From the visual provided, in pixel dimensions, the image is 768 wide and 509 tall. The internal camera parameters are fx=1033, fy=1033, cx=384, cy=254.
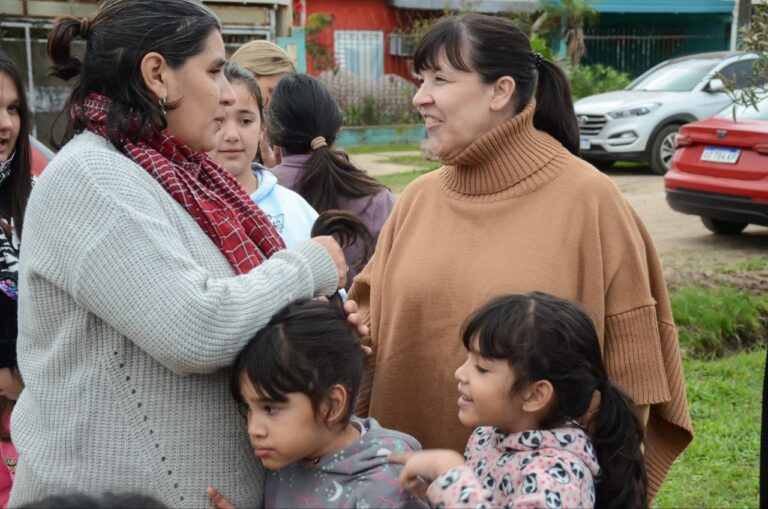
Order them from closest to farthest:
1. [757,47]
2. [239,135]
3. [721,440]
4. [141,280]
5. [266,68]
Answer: [141,280], [757,47], [239,135], [266,68], [721,440]

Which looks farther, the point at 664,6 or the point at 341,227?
the point at 664,6

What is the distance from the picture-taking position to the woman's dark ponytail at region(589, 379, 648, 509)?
8.04 feet

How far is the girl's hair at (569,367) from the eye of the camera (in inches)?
95.7

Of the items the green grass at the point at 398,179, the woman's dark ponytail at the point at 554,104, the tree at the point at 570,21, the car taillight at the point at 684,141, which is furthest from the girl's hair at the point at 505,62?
the tree at the point at 570,21

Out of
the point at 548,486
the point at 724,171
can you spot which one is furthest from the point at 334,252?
the point at 724,171

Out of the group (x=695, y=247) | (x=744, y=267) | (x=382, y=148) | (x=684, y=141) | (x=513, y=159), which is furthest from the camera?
(x=382, y=148)

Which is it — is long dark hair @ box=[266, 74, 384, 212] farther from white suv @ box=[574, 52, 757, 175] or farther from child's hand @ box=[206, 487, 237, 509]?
white suv @ box=[574, 52, 757, 175]

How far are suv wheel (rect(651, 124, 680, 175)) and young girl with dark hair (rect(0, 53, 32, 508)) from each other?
12.1 metres

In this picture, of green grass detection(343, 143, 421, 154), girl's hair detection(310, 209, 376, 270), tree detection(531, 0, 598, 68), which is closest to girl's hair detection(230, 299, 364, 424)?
girl's hair detection(310, 209, 376, 270)

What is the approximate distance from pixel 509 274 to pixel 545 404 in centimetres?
51

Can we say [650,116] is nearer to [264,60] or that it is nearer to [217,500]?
[264,60]

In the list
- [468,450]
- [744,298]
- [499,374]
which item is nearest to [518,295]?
[499,374]

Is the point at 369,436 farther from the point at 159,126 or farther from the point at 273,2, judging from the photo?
the point at 273,2

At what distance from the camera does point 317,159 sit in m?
4.32
